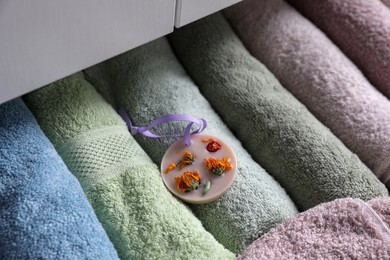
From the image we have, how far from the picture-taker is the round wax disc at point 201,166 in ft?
2.44

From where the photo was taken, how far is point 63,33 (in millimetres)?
651

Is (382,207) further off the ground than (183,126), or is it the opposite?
(382,207)

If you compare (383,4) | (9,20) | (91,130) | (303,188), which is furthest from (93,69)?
(383,4)

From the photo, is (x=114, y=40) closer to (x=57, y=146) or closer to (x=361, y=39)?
(x=57, y=146)

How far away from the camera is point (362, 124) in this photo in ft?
2.68

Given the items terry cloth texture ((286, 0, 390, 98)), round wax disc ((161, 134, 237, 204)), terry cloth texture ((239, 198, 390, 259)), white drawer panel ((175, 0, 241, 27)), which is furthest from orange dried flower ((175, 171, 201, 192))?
terry cloth texture ((286, 0, 390, 98))

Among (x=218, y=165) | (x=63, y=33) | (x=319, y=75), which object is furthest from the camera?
(x=319, y=75)

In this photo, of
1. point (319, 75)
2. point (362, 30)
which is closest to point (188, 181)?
point (319, 75)

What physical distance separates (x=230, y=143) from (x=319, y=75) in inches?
7.8

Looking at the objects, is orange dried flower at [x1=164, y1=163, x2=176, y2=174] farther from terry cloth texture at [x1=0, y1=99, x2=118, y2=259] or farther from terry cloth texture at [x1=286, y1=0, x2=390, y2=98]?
terry cloth texture at [x1=286, y1=0, x2=390, y2=98]

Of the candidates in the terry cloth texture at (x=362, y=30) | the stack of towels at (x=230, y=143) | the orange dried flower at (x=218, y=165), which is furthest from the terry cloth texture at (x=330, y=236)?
the terry cloth texture at (x=362, y=30)

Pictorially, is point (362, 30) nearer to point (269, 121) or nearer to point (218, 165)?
point (269, 121)

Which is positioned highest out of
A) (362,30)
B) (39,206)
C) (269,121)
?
(362,30)

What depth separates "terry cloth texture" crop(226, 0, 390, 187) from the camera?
0.81 meters
